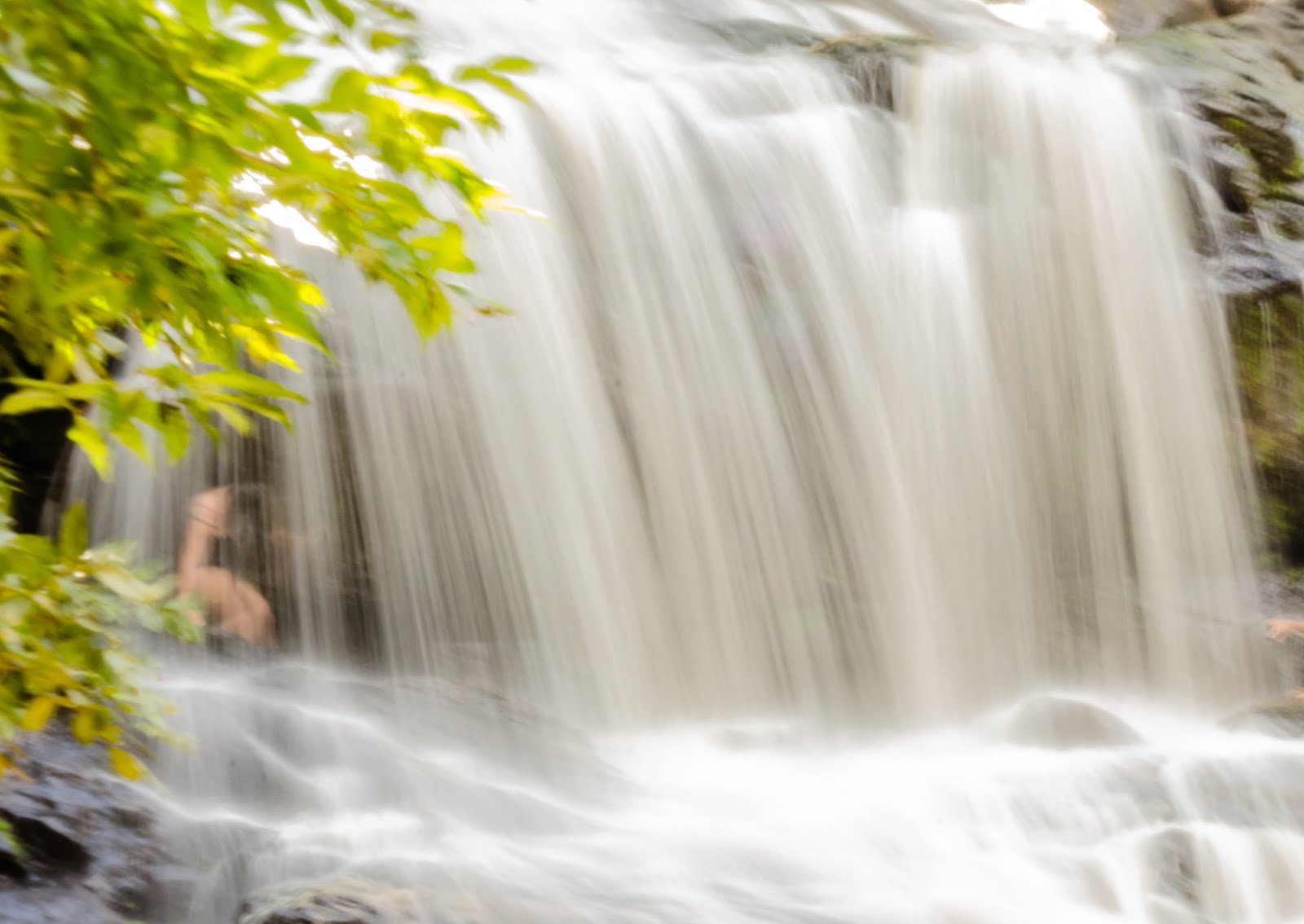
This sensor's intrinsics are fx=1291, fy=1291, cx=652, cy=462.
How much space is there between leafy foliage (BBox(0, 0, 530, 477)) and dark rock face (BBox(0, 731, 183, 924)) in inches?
70.5

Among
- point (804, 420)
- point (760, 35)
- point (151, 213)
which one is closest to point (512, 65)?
point (151, 213)

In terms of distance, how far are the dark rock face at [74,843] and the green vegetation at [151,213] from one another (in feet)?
4.52

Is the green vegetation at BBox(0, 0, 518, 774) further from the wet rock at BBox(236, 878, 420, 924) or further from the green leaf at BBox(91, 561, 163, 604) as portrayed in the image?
the wet rock at BBox(236, 878, 420, 924)

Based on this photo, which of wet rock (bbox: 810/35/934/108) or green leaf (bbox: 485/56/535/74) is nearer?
green leaf (bbox: 485/56/535/74)

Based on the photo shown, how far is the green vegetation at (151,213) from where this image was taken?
1.32 m

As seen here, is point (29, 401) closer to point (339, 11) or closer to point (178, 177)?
point (178, 177)

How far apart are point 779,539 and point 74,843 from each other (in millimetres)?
3560

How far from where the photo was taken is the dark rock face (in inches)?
122

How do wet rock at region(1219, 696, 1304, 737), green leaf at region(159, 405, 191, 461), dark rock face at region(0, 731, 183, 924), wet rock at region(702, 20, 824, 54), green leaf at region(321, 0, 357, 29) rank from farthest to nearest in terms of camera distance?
wet rock at region(702, 20, 824, 54) → wet rock at region(1219, 696, 1304, 737) → dark rock face at region(0, 731, 183, 924) → green leaf at region(159, 405, 191, 461) → green leaf at region(321, 0, 357, 29)

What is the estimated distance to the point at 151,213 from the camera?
138 cm

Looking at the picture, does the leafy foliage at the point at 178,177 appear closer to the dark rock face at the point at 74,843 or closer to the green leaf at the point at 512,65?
the green leaf at the point at 512,65

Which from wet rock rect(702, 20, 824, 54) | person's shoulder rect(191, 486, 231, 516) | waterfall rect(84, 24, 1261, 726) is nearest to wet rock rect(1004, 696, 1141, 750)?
waterfall rect(84, 24, 1261, 726)

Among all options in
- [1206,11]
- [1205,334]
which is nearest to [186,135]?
[1205,334]

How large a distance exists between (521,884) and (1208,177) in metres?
5.97
